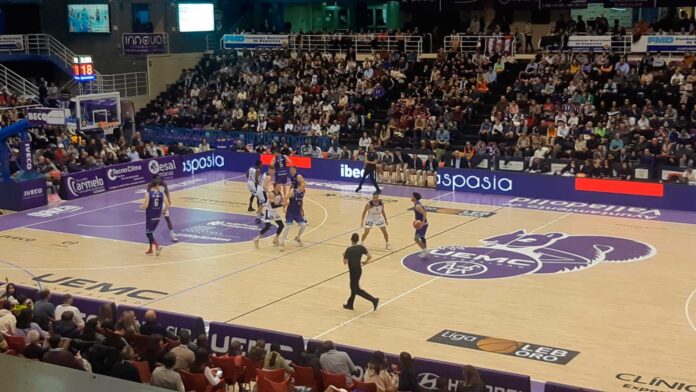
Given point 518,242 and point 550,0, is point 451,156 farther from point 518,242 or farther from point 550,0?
point 550,0

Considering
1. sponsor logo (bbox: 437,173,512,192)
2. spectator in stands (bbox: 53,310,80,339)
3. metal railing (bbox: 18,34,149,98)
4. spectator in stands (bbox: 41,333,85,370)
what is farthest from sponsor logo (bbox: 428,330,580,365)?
metal railing (bbox: 18,34,149,98)

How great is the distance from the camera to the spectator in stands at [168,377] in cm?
1178

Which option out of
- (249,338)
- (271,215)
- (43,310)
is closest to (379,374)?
(249,338)

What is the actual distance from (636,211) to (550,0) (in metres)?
15.2

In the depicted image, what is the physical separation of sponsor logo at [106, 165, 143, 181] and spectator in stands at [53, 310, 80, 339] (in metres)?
19.3

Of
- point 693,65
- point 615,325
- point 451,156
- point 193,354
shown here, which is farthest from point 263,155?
point 193,354

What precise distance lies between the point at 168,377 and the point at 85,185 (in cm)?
2188

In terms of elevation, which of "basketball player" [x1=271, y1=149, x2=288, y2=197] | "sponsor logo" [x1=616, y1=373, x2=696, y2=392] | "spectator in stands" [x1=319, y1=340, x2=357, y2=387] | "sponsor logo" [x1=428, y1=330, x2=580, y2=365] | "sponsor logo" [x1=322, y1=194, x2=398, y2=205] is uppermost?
"basketball player" [x1=271, y1=149, x2=288, y2=197]

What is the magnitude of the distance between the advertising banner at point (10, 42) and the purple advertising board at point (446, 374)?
3556cm

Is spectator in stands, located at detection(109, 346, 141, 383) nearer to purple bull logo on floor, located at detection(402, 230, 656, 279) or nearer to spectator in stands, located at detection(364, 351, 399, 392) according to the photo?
spectator in stands, located at detection(364, 351, 399, 392)

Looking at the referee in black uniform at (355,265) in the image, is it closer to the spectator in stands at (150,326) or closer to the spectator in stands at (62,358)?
the spectator in stands at (150,326)

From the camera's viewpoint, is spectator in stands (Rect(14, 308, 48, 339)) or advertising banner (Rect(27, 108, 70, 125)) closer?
spectator in stands (Rect(14, 308, 48, 339))

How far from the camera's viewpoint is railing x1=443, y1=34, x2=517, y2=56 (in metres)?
42.4

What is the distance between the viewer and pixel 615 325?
1866 centimetres
